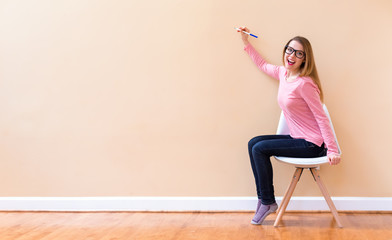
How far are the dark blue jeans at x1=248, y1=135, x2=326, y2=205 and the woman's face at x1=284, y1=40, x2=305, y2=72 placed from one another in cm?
43

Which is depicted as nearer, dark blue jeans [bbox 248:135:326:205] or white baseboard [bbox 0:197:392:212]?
dark blue jeans [bbox 248:135:326:205]

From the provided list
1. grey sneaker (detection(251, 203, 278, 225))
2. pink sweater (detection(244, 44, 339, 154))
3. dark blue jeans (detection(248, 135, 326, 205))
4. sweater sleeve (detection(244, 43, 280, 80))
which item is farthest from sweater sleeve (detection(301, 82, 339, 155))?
grey sneaker (detection(251, 203, 278, 225))

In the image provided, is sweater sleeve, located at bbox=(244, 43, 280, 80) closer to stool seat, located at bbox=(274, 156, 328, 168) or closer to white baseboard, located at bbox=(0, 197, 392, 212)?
stool seat, located at bbox=(274, 156, 328, 168)

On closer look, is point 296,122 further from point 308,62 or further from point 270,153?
point 308,62

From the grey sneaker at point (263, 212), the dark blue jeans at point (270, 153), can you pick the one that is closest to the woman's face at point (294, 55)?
the dark blue jeans at point (270, 153)

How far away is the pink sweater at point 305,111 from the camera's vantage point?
104 inches

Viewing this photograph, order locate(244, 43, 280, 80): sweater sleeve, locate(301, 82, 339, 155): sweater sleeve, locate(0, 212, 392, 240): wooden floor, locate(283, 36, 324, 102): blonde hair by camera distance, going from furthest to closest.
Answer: locate(244, 43, 280, 80): sweater sleeve, locate(283, 36, 324, 102): blonde hair, locate(301, 82, 339, 155): sweater sleeve, locate(0, 212, 392, 240): wooden floor

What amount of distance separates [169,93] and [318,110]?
98 cm

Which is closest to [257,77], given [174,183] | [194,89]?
[194,89]

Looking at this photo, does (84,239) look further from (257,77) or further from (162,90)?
(257,77)

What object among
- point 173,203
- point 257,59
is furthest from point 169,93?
point 173,203

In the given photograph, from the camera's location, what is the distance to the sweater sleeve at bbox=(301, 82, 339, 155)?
2619mm

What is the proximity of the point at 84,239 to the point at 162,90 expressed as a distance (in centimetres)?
111

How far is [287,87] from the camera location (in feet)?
9.06
